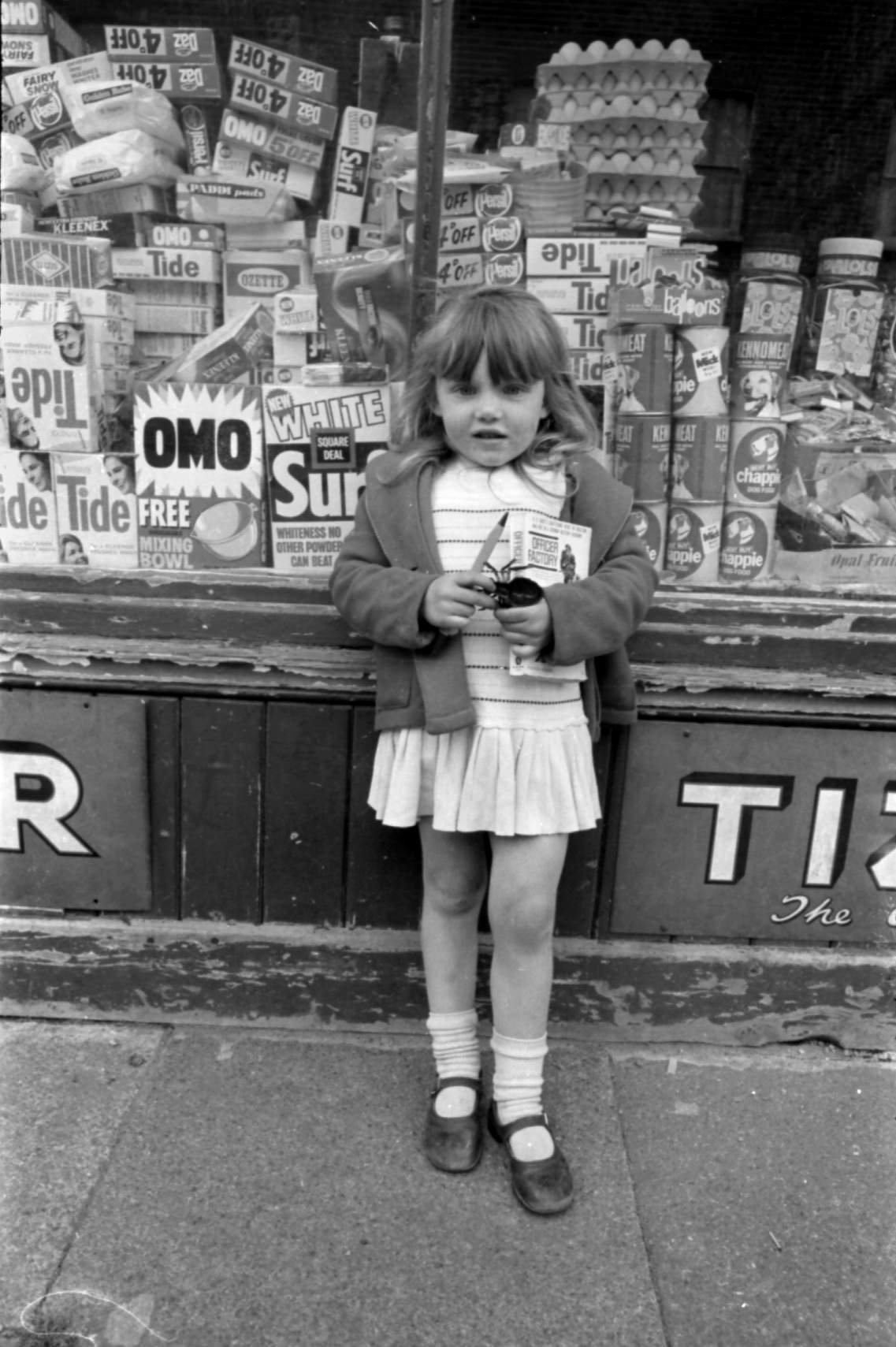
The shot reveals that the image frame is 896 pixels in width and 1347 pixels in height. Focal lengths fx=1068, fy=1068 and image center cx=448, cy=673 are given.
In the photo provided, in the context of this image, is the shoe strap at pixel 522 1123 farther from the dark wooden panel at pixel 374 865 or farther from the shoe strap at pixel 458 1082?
the dark wooden panel at pixel 374 865

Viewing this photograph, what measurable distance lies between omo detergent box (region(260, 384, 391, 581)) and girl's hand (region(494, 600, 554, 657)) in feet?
2.34

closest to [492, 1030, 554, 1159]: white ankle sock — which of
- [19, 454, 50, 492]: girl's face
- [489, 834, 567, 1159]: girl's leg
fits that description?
[489, 834, 567, 1159]: girl's leg

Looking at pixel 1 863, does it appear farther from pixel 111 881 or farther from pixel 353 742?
pixel 353 742

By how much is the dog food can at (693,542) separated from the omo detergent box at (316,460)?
0.71m

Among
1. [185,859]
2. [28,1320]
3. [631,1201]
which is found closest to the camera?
[28,1320]

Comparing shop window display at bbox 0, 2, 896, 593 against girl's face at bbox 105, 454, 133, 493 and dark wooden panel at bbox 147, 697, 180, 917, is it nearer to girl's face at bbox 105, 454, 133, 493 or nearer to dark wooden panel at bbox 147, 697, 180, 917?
girl's face at bbox 105, 454, 133, 493

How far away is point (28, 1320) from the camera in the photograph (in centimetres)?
180

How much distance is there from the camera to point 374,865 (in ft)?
8.38

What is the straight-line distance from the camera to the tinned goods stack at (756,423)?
2490mm

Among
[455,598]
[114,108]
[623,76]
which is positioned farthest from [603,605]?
[114,108]

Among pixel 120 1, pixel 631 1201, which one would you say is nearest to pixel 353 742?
pixel 631 1201

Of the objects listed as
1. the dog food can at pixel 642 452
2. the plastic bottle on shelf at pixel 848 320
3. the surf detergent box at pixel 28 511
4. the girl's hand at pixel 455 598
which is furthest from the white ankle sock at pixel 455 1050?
the plastic bottle on shelf at pixel 848 320

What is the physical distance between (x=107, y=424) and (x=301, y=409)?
46 centimetres

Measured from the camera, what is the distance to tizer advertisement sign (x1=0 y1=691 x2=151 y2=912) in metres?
2.49
